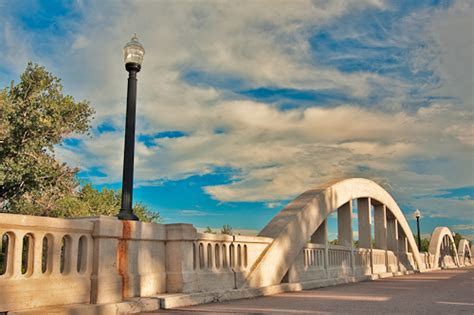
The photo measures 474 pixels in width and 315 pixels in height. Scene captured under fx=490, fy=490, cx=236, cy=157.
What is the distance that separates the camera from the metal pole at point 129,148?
7742 millimetres

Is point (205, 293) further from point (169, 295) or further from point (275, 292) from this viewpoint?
point (275, 292)

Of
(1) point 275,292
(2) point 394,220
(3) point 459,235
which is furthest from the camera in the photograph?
(3) point 459,235

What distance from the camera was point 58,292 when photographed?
6125 millimetres

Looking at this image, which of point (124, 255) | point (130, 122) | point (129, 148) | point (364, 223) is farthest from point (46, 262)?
point (364, 223)

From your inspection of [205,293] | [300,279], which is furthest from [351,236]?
[205,293]

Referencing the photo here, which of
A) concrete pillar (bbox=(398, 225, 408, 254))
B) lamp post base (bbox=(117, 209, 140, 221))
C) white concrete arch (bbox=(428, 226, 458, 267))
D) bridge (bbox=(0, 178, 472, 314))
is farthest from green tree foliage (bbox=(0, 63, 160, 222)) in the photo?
white concrete arch (bbox=(428, 226, 458, 267))

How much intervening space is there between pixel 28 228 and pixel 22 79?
16908mm

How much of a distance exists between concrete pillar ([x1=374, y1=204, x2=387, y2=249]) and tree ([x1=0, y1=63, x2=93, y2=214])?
48.1 feet

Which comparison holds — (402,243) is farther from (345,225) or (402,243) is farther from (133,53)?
(133,53)

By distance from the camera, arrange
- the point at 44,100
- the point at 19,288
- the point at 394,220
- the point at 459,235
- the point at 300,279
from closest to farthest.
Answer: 1. the point at 19,288
2. the point at 300,279
3. the point at 44,100
4. the point at 394,220
5. the point at 459,235

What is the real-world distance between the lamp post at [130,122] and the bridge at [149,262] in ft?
1.11

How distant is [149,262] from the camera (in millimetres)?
7941

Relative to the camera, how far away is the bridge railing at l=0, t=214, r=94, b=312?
18.1 feet

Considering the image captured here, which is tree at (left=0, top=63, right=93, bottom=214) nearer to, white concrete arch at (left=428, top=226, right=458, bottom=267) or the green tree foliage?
the green tree foliage
